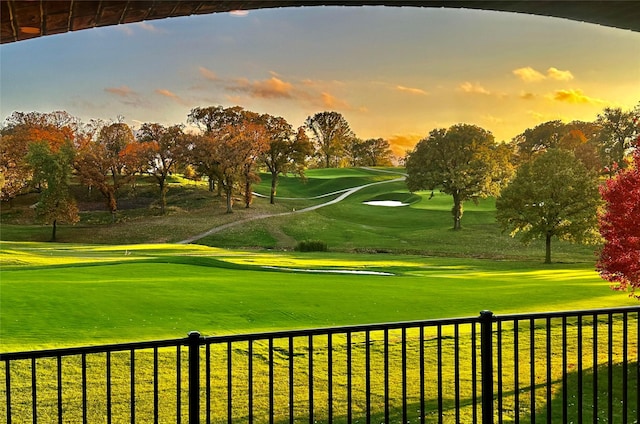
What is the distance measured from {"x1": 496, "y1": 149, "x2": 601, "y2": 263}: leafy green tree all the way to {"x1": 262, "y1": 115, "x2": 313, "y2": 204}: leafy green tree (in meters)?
19.5

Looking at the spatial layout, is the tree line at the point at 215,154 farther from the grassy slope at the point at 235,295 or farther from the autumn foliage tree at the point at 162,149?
the grassy slope at the point at 235,295

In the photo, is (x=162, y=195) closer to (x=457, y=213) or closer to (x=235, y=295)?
(x=457, y=213)

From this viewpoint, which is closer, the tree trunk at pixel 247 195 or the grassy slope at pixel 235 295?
the grassy slope at pixel 235 295

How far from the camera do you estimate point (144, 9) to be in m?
2.26

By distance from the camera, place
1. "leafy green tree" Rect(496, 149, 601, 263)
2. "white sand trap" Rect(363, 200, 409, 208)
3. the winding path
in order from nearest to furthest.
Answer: "leafy green tree" Rect(496, 149, 601, 263) → the winding path → "white sand trap" Rect(363, 200, 409, 208)

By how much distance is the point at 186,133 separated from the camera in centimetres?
3703

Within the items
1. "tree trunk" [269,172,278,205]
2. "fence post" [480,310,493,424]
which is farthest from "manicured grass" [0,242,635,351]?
"tree trunk" [269,172,278,205]

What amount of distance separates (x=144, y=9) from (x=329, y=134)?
189ft

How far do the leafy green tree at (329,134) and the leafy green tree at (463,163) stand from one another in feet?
77.5

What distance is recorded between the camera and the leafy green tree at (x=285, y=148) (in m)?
40.5

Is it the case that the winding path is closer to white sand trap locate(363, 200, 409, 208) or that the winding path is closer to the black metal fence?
white sand trap locate(363, 200, 409, 208)

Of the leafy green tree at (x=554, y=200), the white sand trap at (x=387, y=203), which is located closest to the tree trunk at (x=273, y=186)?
the white sand trap at (x=387, y=203)

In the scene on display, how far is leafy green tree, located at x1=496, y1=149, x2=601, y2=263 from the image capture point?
872 inches

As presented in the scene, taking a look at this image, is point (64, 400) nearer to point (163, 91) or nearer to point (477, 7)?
point (477, 7)
